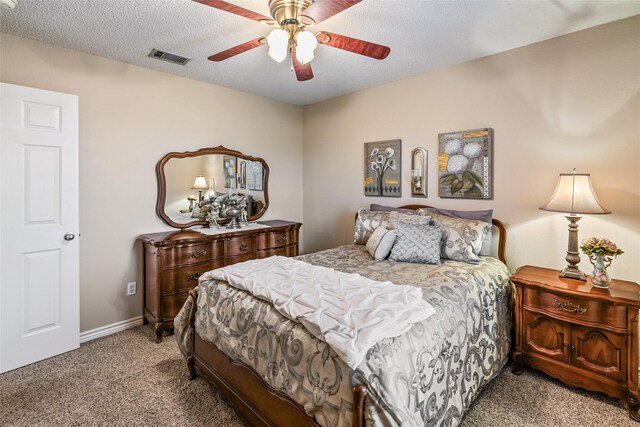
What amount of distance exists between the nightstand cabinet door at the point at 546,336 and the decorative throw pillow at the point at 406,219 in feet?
3.43

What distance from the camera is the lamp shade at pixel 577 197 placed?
2.23m

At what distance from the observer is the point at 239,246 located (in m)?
3.51

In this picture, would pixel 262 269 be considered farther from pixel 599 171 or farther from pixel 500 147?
pixel 599 171

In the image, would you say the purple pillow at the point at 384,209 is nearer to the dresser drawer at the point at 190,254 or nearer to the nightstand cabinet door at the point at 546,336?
the nightstand cabinet door at the point at 546,336

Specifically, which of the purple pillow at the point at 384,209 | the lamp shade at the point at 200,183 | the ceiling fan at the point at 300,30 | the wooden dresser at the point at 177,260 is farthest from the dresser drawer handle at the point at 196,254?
the ceiling fan at the point at 300,30

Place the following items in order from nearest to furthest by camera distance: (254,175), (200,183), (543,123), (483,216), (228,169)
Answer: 1. (543,123)
2. (483,216)
3. (200,183)
4. (228,169)
5. (254,175)

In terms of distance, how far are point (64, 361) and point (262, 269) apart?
6.21 feet

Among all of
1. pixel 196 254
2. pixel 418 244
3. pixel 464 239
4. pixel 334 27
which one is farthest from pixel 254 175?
pixel 464 239

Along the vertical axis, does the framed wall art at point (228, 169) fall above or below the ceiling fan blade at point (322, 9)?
below

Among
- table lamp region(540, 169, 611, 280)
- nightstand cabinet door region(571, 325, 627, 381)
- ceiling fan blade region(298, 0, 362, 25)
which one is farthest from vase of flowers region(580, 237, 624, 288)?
ceiling fan blade region(298, 0, 362, 25)

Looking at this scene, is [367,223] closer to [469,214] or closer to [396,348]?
[469,214]

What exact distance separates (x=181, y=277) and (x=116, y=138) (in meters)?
1.49

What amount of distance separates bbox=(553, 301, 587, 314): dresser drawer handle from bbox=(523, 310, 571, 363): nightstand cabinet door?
0.36ft

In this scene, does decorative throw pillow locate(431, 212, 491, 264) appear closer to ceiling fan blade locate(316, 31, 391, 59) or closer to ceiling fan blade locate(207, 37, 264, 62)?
ceiling fan blade locate(316, 31, 391, 59)
